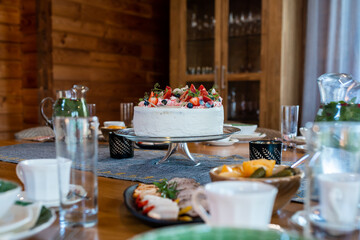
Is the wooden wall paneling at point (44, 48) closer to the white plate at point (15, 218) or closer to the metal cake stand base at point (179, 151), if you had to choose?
the metal cake stand base at point (179, 151)

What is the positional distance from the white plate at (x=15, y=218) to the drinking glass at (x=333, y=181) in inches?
17.4

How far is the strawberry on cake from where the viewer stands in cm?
140

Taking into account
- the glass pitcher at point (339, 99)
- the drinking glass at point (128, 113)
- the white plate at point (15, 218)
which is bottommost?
the white plate at point (15, 218)

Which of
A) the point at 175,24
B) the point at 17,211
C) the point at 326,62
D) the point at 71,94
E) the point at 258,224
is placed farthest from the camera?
the point at 175,24

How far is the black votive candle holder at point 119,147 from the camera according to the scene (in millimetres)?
1517

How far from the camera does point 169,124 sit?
140 cm

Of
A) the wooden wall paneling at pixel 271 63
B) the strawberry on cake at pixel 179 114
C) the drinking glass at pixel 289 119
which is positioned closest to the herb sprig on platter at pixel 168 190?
the strawberry on cake at pixel 179 114

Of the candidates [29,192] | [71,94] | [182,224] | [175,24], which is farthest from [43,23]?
[182,224]

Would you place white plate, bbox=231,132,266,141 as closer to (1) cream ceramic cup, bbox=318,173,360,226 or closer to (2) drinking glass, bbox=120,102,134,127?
(2) drinking glass, bbox=120,102,134,127

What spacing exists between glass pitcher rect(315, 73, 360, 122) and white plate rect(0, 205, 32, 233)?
697 mm

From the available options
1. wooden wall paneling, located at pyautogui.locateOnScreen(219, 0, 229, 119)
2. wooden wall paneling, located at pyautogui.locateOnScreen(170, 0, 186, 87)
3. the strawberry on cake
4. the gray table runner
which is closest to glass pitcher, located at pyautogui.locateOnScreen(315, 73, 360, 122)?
the gray table runner

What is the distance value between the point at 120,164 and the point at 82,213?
657mm

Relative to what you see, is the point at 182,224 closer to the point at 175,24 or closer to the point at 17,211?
the point at 17,211

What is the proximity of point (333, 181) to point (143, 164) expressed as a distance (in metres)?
0.87
